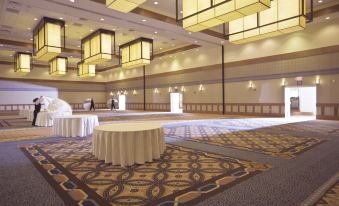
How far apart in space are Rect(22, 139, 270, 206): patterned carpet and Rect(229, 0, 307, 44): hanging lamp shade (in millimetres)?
4690

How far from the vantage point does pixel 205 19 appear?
577cm

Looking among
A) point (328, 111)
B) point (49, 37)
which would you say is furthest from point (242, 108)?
point (49, 37)

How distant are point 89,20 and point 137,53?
9.74 feet

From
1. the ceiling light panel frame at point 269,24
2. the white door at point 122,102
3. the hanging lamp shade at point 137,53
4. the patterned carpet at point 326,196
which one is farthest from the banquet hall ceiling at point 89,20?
the white door at point 122,102

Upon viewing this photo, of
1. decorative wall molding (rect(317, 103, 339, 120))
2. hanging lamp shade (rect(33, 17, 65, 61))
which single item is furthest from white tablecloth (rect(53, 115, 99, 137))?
decorative wall molding (rect(317, 103, 339, 120))

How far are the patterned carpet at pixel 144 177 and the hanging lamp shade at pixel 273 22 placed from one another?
15.4ft

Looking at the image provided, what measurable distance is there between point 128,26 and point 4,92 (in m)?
15.8

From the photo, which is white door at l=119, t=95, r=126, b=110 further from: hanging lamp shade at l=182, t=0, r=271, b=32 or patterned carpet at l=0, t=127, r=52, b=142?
hanging lamp shade at l=182, t=0, r=271, b=32

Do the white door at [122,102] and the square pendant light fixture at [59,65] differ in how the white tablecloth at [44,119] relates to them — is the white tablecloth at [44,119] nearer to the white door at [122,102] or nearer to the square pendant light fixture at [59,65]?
the square pendant light fixture at [59,65]

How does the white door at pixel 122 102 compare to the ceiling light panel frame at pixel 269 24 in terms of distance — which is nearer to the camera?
the ceiling light panel frame at pixel 269 24

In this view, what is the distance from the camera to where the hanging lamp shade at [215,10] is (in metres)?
5.04

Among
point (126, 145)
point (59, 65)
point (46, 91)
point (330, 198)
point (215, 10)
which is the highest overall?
point (59, 65)

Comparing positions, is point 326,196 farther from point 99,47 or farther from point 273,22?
point 99,47

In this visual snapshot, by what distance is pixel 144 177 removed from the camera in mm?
3070
